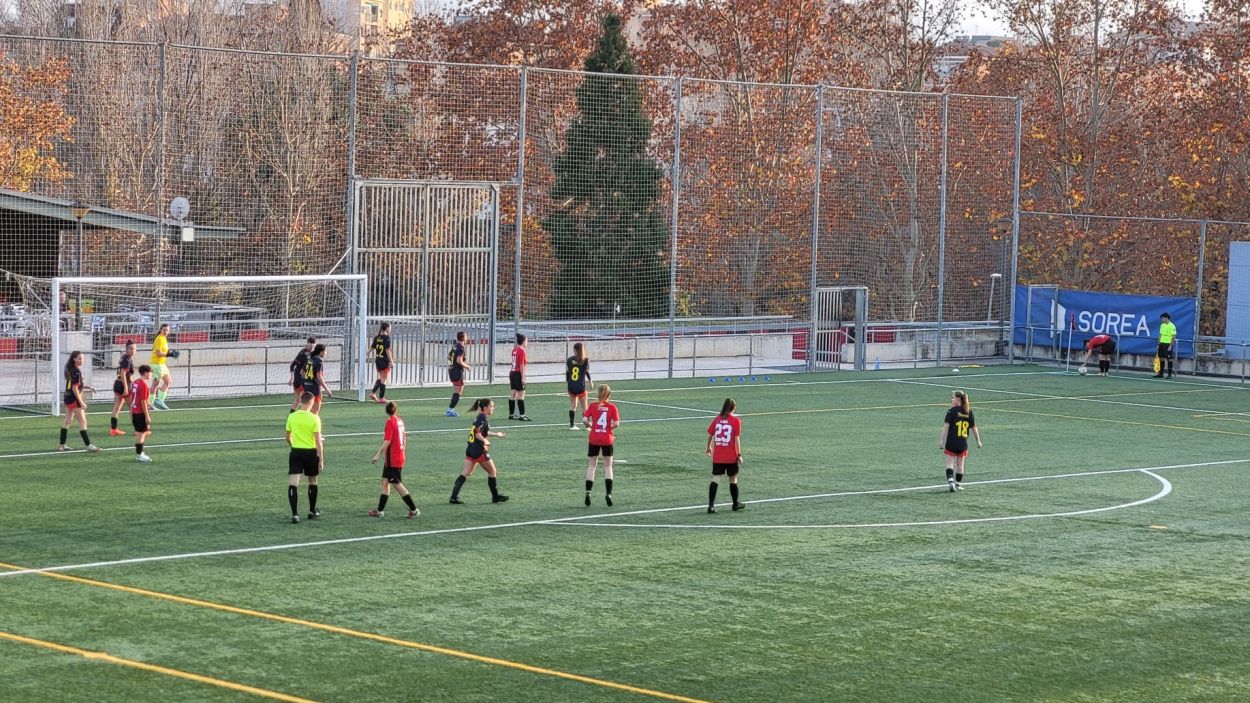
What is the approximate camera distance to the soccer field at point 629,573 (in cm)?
1320

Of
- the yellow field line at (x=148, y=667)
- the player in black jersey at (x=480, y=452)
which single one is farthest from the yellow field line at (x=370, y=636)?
the player in black jersey at (x=480, y=452)

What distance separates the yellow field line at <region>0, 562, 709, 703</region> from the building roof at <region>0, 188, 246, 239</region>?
68.1 ft

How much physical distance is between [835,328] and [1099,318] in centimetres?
812

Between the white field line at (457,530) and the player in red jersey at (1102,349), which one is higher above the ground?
the player in red jersey at (1102,349)

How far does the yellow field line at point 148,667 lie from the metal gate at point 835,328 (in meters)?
34.7

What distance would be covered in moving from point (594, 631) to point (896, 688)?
10.1 ft

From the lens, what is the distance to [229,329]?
40250 millimetres

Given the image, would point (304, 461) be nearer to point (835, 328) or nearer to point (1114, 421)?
point (1114, 421)

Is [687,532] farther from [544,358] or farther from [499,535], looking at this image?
[544,358]

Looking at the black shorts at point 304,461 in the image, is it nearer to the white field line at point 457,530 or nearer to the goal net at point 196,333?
the white field line at point 457,530

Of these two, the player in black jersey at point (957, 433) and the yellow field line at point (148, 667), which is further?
the player in black jersey at point (957, 433)

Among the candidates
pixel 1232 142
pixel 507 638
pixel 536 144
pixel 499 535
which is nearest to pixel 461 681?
pixel 507 638

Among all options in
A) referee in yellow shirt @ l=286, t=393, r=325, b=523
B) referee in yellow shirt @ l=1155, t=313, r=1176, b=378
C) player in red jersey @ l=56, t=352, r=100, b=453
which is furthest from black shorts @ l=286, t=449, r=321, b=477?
referee in yellow shirt @ l=1155, t=313, r=1176, b=378

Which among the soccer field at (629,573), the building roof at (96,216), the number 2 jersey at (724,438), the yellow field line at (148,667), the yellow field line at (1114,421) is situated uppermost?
the building roof at (96,216)
